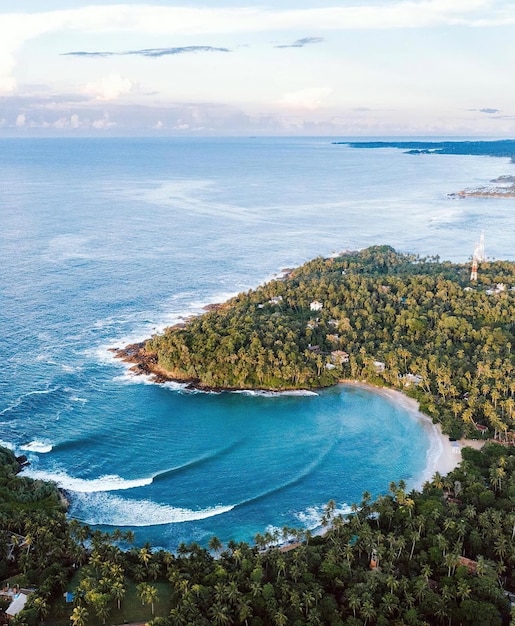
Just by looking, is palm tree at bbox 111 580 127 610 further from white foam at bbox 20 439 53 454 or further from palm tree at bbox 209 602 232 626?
white foam at bbox 20 439 53 454

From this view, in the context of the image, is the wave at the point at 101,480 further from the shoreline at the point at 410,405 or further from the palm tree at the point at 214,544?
the shoreline at the point at 410,405

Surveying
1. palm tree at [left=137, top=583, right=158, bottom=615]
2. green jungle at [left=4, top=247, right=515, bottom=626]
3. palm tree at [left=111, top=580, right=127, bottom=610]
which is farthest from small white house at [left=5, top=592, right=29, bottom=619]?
palm tree at [left=137, top=583, right=158, bottom=615]

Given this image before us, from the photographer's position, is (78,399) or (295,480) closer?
(295,480)

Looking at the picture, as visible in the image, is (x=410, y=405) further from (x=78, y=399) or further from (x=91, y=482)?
(x=78, y=399)

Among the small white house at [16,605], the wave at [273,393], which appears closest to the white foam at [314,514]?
the wave at [273,393]

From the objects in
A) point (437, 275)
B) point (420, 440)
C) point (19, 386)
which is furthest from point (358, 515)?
point (437, 275)

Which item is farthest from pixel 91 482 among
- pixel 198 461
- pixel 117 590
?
pixel 117 590
